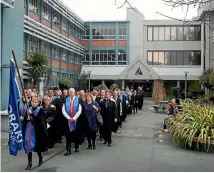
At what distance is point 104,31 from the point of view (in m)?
52.2

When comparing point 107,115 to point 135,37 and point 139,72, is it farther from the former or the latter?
point 135,37

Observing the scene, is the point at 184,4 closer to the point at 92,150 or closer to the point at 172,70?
the point at 92,150

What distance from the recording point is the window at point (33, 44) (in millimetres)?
32188

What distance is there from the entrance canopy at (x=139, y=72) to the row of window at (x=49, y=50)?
814 cm

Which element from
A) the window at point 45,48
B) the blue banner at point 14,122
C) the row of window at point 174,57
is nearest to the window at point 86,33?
the row of window at point 174,57

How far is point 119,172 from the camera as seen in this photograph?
748 centimetres

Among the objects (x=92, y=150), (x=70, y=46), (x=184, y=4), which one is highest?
(x=70, y=46)

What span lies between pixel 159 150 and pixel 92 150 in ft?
6.39

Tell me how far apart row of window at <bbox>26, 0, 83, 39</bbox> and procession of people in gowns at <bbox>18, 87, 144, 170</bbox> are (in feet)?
75.5

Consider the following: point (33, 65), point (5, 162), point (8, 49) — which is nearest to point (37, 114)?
point (5, 162)

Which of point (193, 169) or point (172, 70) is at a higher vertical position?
point (172, 70)

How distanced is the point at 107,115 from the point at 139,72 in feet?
90.6

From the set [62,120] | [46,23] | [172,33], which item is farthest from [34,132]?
[172,33]

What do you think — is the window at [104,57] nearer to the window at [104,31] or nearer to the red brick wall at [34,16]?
the window at [104,31]
